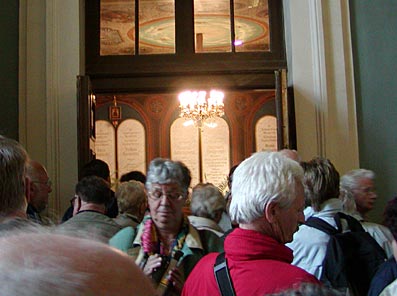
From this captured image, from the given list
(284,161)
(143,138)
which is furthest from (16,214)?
(143,138)

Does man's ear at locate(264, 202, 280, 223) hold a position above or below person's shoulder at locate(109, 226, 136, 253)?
above

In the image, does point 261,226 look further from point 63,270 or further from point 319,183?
point 63,270

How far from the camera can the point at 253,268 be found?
2.20 m

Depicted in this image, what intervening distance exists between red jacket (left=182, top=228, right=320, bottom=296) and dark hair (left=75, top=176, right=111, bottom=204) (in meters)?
1.43

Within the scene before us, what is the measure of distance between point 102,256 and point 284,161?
1824mm

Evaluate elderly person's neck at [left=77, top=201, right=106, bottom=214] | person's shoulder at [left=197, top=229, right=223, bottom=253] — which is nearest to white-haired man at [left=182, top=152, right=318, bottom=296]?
person's shoulder at [left=197, top=229, right=223, bottom=253]

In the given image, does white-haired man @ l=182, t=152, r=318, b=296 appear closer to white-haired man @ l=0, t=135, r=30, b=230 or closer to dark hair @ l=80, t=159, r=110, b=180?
white-haired man @ l=0, t=135, r=30, b=230

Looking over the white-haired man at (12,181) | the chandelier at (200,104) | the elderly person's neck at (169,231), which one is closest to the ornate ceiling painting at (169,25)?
the elderly person's neck at (169,231)

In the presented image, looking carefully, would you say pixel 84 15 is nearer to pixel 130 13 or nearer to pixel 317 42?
pixel 130 13

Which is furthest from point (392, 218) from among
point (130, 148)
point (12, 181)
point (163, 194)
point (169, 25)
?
point (130, 148)

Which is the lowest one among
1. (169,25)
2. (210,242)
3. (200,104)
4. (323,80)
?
(210,242)

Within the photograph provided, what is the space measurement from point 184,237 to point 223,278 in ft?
2.77

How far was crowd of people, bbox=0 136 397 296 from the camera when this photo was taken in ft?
2.19

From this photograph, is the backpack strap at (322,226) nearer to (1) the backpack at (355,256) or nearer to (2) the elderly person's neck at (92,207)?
(1) the backpack at (355,256)
